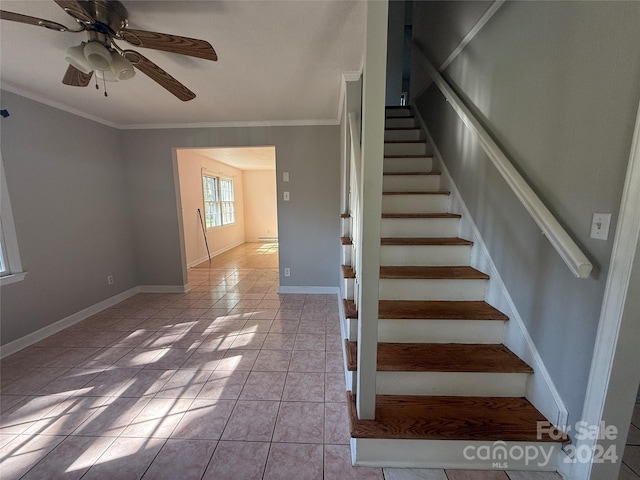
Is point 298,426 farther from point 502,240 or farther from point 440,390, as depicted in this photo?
point 502,240

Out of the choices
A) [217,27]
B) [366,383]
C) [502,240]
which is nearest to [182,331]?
[366,383]

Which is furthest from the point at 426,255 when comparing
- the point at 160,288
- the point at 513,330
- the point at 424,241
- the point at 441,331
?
the point at 160,288

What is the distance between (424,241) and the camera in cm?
195

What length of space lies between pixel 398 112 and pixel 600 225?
9.21 ft

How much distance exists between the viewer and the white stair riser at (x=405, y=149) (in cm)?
271

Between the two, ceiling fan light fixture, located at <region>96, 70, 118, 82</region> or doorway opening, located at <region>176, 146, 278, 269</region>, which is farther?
doorway opening, located at <region>176, 146, 278, 269</region>

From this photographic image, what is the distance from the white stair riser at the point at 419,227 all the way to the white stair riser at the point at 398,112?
1.81 metres

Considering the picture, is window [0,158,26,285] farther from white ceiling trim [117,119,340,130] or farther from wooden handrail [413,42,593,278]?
wooden handrail [413,42,593,278]

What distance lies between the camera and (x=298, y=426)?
147 centimetres

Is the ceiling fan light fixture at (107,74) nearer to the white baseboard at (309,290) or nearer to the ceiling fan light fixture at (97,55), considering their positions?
the ceiling fan light fixture at (97,55)

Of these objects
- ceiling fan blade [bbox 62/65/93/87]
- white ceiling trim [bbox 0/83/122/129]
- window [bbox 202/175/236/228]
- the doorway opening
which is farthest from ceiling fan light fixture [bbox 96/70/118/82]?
window [bbox 202/175/236/228]

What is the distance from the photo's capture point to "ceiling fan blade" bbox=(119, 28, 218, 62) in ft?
4.10

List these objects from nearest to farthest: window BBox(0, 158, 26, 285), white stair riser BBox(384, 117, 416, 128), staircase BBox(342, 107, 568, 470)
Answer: staircase BBox(342, 107, 568, 470)
window BBox(0, 158, 26, 285)
white stair riser BBox(384, 117, 416, 128)

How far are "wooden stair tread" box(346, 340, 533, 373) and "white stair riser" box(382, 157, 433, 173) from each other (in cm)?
165
